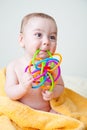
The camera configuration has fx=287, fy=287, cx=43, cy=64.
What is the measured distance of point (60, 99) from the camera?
114 centimetres

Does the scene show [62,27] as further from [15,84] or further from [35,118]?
[35,118]

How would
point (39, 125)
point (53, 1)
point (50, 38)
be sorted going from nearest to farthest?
1. point (39, 125)
2. point (50, 38)
3. point (53, 1)

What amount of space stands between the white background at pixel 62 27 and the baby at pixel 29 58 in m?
0.71

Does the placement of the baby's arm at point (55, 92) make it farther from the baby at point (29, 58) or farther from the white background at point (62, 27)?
the white background at point (62, 27)

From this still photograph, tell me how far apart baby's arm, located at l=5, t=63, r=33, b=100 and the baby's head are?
10 centimetres

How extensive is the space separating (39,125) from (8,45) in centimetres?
96

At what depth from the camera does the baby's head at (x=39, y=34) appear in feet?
3.35

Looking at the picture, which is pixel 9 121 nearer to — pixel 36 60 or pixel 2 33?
pixel 36 60

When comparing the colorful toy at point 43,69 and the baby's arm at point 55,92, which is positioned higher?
the colorful toy at point 43,69

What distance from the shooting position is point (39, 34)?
1038 mm

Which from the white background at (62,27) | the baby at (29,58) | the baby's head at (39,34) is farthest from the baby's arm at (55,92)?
the white background at (62,27)

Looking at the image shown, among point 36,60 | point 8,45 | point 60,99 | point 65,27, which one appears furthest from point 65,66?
point 36,60

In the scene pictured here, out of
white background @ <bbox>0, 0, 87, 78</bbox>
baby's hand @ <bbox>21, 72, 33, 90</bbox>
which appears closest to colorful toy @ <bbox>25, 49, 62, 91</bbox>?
baby's hand @ <bbox>21, 72, 33, 90</bbox>

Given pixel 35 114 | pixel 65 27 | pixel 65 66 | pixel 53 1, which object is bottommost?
pixel 65 66
